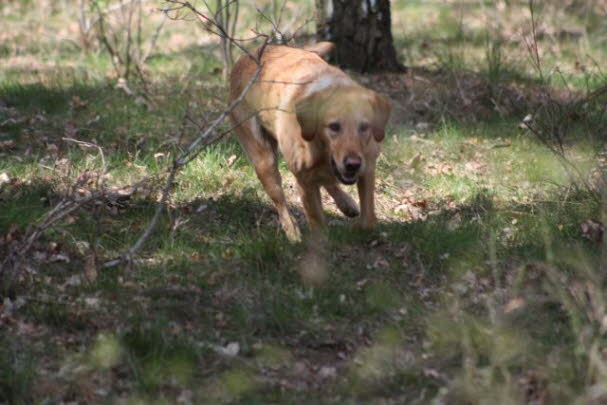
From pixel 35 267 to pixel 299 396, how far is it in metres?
1.86

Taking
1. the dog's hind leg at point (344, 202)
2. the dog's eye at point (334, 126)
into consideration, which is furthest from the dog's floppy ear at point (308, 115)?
the dog's hind leg at point (344, 202)

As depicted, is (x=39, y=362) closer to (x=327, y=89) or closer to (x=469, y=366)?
(x=469, y=366)

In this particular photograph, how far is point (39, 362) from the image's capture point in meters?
4.03

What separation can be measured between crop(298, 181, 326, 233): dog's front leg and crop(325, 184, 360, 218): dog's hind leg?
0.49 m

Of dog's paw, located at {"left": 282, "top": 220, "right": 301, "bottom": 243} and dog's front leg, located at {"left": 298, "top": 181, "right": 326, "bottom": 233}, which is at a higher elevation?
dog's front leg, located at {"left": 298, "top": 181, "right": 326, "bottom": 233}

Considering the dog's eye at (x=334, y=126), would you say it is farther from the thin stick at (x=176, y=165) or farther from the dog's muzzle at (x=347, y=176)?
the thin stick at (x=176, y=165)

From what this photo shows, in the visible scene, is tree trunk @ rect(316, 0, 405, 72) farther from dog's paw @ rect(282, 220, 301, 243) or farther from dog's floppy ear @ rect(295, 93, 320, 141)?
dog's floppy ear @ rect(295, 93, 320, 141)

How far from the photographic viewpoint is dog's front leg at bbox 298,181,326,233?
217 inches

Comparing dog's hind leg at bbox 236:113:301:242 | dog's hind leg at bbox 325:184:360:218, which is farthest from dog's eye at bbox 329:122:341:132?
dog's hind leg at bbox 325:184:360:218

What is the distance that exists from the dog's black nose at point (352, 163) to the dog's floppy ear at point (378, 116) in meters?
0.35

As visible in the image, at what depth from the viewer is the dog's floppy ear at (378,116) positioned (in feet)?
16.8

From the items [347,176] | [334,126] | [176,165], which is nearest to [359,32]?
[334,126]

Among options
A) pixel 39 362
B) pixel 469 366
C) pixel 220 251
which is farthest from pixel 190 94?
pixel 469 366

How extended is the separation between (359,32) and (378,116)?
3.62 meters
